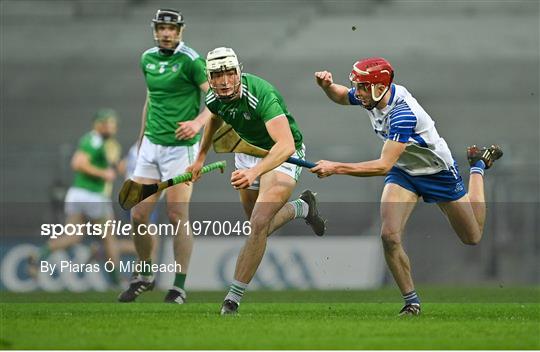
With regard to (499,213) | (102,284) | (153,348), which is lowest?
(102,284)

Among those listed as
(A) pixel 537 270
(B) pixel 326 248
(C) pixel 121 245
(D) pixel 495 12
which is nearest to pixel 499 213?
(A) pixel 537 270

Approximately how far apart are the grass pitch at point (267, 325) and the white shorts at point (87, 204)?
294cm

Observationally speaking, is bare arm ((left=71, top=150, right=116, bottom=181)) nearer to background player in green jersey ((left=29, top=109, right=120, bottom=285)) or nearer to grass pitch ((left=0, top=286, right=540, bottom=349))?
background player in green jersey ((left=29, top=109, right=120, bottom=285))

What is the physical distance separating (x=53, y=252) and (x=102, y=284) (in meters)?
0.59

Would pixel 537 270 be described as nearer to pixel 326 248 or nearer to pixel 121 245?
pixel 326 248

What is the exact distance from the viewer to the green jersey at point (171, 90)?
1023 cm

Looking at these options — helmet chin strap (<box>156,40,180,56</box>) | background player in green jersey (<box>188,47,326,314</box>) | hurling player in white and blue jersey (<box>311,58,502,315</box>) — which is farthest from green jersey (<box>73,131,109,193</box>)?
hurling player in white and blue jersey (<box>311,58,502,315</box>)

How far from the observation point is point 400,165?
29.8 feet

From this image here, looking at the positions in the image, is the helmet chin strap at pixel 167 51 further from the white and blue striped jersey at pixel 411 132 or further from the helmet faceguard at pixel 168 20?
the white and blue striped jersey at pixel 411 132

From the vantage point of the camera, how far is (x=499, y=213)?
14.8m

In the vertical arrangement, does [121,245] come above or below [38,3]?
below

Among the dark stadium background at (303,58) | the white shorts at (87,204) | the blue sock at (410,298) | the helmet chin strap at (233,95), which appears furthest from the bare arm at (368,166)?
the dark stadium background at (303,58)

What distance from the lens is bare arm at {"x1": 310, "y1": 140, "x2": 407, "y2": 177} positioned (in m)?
8.25

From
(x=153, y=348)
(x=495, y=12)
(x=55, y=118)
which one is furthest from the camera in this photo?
(x=495, y=12)
